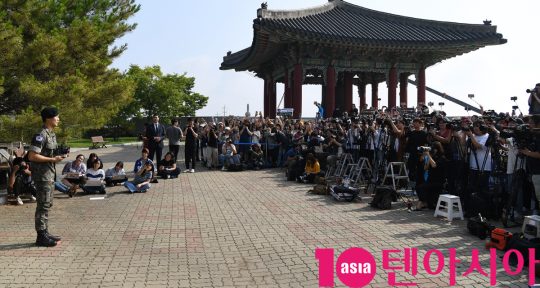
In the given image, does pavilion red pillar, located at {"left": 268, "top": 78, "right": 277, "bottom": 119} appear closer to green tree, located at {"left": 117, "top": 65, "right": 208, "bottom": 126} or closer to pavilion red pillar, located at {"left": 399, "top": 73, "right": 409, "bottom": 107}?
pavilion red pillar, located at {"left": 399, "top": 73, "right": 409, "bottom": 107}

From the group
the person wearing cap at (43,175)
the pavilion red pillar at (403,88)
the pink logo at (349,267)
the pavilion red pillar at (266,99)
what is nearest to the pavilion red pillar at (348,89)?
the pavilion red pillar at (403,88)

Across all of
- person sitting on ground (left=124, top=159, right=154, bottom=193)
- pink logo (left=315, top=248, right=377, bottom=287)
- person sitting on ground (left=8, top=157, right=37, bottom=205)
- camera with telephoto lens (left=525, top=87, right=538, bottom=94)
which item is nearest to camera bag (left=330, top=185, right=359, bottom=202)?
pink logo (left=315, top=248, right=377, bottom=287)

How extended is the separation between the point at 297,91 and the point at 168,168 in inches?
431

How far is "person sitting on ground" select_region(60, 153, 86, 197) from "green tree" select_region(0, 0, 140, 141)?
95cm

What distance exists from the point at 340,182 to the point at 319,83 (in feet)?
69.4

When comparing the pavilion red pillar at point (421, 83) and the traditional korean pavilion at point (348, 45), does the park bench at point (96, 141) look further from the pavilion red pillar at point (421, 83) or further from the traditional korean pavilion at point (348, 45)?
the pavilion red pillar at point (421, 83)

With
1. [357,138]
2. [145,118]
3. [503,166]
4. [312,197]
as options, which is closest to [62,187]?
[312,197]

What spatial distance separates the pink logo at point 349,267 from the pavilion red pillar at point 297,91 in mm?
17848

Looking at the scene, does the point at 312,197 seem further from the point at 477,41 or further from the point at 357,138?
the point at 477,41

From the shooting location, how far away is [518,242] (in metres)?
6.17

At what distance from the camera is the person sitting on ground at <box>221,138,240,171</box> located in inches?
693

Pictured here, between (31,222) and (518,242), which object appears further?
(31,222)

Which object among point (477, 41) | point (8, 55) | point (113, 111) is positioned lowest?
point (113, 111)

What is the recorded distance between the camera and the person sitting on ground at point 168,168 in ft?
49.1
